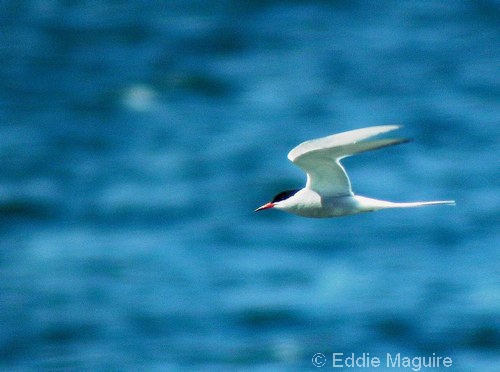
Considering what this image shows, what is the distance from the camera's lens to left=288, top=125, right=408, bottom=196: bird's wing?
7461 mm

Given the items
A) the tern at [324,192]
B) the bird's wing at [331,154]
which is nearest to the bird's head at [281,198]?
the tern at [324,192]

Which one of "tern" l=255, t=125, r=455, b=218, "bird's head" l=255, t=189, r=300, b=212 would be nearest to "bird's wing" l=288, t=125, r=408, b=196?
"tern" l=255, t=125, r=455, b=218

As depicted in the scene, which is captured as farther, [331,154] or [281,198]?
[281,198]

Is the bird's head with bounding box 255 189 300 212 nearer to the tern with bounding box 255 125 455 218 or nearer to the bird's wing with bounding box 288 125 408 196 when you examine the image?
the tern with bounding box 255 125 455 218

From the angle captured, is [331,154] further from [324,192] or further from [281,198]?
[281,198]

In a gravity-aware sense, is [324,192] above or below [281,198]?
below

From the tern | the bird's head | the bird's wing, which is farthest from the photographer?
the bird's head

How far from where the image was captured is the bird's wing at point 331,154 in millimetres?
7461

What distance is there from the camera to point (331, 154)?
8.19 metres

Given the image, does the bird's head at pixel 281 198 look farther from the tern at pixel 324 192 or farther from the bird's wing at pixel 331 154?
the bird's wing at pixel 331 154

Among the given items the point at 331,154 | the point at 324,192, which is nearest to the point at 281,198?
the point at 324,192

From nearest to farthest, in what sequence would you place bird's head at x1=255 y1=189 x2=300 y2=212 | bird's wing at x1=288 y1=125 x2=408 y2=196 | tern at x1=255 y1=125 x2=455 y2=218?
1. bird's wing at x1=288 y1=125 x2=408 y2=196
2. tern at x1=255 y1=125 x2=455 y2=218
3. bird's head at x1=255 y1=189 x2=300 y2=212

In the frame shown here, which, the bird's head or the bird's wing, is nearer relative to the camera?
the bird's wing

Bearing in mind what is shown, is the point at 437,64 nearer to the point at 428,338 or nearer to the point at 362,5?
the point at 362,5
